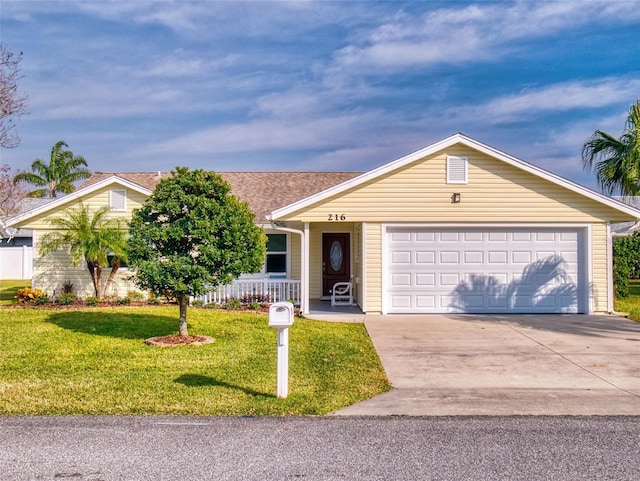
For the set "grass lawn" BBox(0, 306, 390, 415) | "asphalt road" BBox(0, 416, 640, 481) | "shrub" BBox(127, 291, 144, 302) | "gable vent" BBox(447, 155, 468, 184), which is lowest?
"asphalt road" BBox(0, 416, 640, 481)

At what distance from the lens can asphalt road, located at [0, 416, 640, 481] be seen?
405 centimetres

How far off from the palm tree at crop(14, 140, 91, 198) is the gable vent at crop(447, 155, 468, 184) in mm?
30110

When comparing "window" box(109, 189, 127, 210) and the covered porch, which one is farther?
"window" box(109, 189, 127, 210)

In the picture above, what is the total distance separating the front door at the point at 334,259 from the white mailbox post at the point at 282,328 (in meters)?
11.1

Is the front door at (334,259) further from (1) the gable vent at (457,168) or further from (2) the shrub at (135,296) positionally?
(2) the shrub at (135,296)

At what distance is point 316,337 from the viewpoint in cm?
1023

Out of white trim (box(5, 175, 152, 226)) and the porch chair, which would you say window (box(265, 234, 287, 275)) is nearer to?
the porch chair

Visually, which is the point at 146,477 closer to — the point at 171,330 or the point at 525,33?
the point at 171,330

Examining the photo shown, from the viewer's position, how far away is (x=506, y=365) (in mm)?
7996

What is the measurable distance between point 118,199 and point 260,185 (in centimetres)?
540

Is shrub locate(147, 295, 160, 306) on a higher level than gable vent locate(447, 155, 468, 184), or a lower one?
lower

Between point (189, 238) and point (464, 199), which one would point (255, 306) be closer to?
point (189, 238)

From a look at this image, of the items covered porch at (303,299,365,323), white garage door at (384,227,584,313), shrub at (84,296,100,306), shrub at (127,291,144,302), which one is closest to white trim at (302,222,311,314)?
covered porch at (303,299,365,323)

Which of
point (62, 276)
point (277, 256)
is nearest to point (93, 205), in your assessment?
point (62, 276)
